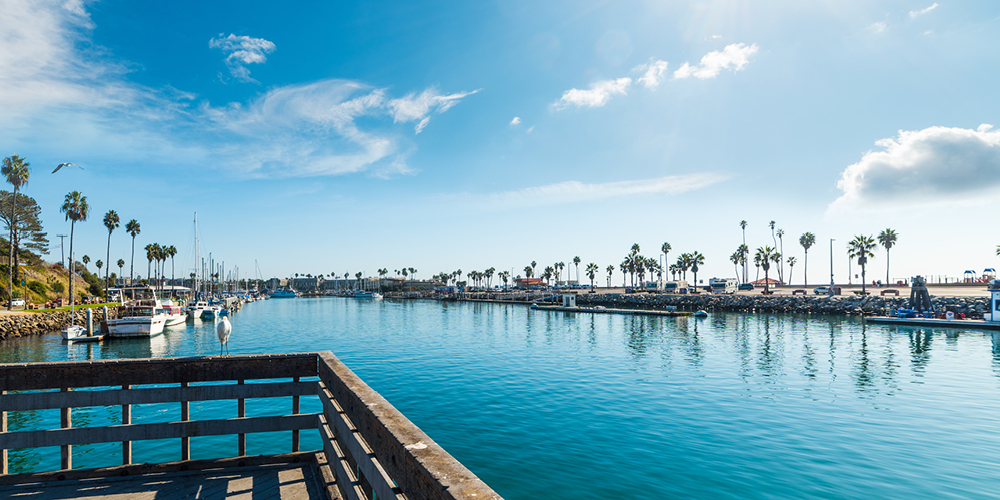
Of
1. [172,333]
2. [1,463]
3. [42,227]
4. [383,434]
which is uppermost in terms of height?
[42,227]

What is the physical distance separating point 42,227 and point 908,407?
122 m

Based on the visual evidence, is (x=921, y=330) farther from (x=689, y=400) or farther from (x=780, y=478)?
(x=780, y=478)

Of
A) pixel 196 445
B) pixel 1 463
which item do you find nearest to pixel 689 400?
pixel 196 445

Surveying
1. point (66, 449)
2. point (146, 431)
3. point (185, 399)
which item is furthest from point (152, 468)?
point (66, 449)

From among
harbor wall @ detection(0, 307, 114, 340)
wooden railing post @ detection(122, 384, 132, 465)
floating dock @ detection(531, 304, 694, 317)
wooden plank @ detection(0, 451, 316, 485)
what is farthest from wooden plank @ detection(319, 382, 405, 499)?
floating dock @ detection(531, 304, 694, 317)

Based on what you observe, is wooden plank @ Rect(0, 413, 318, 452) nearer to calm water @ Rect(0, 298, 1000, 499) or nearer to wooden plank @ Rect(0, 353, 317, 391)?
wooden plank @ Rect(0, 353, 317, 391)

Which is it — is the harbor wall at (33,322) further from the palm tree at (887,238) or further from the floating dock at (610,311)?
the palm tree at (887,238)

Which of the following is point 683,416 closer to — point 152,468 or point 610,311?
point 152,468

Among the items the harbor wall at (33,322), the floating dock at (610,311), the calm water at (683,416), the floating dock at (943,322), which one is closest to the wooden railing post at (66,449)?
the calm water at (683,416)

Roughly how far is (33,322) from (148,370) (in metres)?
62.3

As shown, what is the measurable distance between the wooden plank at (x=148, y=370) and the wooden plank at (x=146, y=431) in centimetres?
64

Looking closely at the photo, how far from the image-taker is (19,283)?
75812 mm

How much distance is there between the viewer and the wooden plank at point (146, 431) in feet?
22.2

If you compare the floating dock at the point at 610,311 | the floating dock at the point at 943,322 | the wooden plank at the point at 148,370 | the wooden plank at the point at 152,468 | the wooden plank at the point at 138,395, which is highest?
the wooden plank at the point at 148,370
